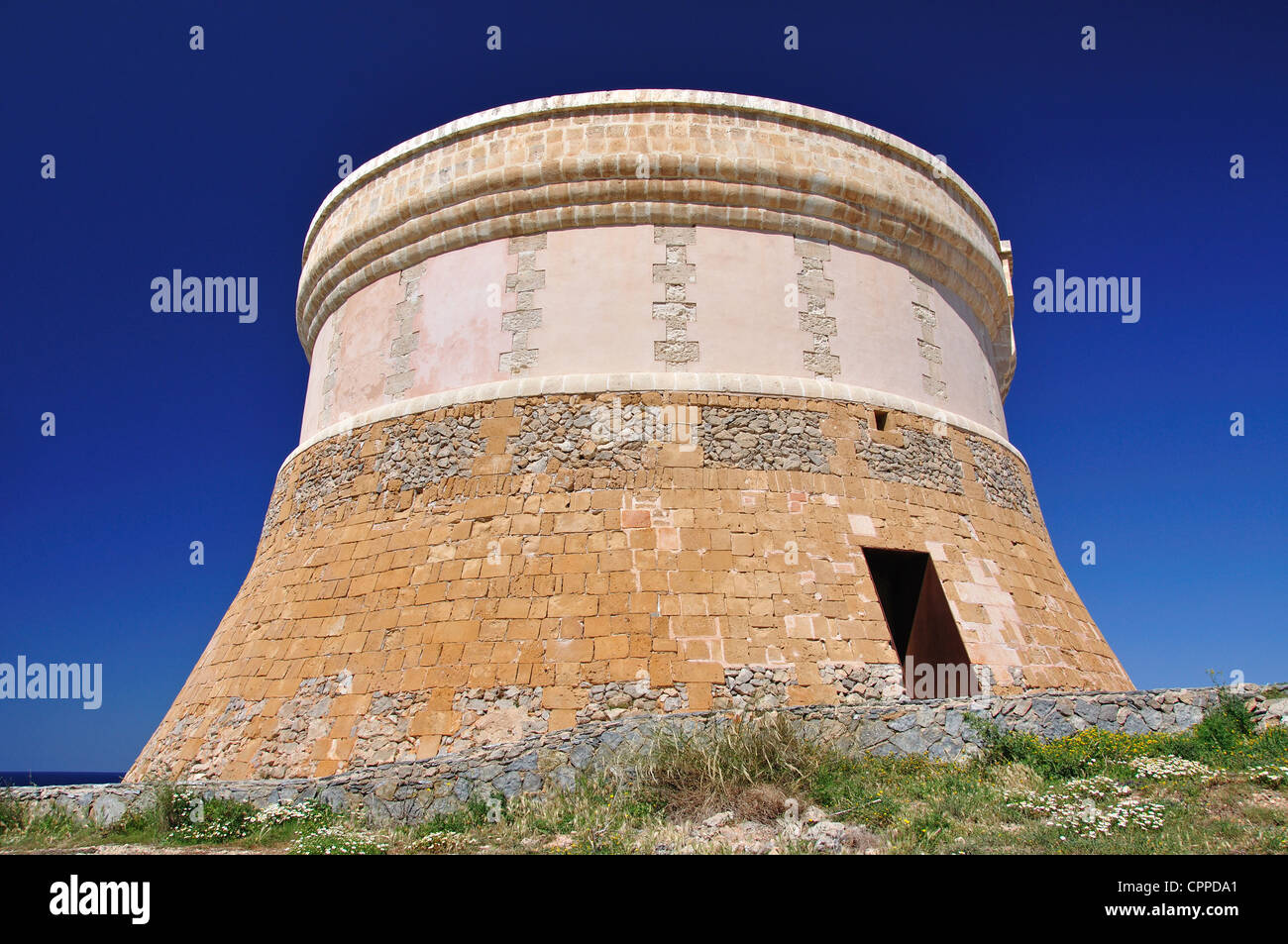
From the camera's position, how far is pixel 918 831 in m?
4.88

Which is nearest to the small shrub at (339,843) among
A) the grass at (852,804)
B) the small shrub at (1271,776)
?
the grass at (852,804)

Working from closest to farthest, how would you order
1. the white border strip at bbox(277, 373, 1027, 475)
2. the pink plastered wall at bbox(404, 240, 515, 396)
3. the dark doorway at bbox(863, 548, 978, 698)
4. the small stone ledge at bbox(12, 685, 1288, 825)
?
the small stone ledge at bbox(12, 685, 1288, 825)
the dark doorway at bbox(863, 548, 978, 698)
the white border strip at bbox(277, 373, 1027, 475)
the pink plastered wall at bbox(404, 240, 515, 396)

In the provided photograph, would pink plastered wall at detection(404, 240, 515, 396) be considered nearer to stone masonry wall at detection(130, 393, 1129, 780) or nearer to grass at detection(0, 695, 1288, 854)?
stone masonry wall at detection(130, 393, 1129, 780)

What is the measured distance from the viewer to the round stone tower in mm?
7316

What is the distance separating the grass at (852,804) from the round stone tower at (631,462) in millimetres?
1040

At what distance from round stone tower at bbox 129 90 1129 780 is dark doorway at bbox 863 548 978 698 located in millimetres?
43

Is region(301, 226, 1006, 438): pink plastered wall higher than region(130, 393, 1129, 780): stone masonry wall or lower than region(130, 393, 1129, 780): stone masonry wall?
higher

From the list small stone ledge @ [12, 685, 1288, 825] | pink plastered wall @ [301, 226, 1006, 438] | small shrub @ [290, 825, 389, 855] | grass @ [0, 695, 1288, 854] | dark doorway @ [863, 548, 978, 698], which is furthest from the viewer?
pink plastered wall @ [301, 226, 1006, 438]

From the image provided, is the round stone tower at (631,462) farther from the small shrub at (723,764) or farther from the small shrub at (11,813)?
the small shrub at (11,813)

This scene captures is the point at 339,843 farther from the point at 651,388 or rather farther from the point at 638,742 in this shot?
the point at 651,388

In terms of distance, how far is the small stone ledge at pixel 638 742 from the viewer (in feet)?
20.0

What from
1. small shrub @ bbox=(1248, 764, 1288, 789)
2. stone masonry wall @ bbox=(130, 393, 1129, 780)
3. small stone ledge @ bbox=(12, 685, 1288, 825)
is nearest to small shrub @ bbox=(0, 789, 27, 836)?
small stone ledge @ bbox=(12, 685, 1288, 825)
